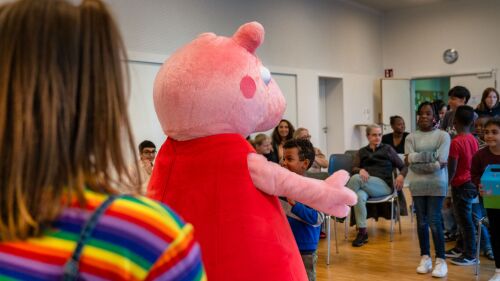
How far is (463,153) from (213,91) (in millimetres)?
2879

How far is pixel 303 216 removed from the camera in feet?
7.81

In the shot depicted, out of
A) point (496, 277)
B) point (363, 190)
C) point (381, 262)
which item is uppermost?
point (363, 190)

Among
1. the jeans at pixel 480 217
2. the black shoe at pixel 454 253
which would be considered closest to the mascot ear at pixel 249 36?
the jeans at pixel 480 217

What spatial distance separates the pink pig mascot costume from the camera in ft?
5.65

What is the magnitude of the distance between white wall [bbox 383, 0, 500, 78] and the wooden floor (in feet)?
14.4

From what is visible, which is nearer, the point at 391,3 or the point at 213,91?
the point at 213,91

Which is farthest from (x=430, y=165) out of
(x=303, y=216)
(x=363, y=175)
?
(x=303, y=216)

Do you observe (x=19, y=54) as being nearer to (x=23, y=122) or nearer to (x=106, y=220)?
(x=23, y=122)

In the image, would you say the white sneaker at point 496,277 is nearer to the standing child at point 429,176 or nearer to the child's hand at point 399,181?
the standing child at point 429,176

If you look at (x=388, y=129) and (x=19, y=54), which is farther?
(x=388, y=129)

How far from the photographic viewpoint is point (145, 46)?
5301 millimetres

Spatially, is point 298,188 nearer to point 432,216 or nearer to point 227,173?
point 227,173

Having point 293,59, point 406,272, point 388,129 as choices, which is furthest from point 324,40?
point 406,272

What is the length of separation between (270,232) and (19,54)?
48.6 inches
